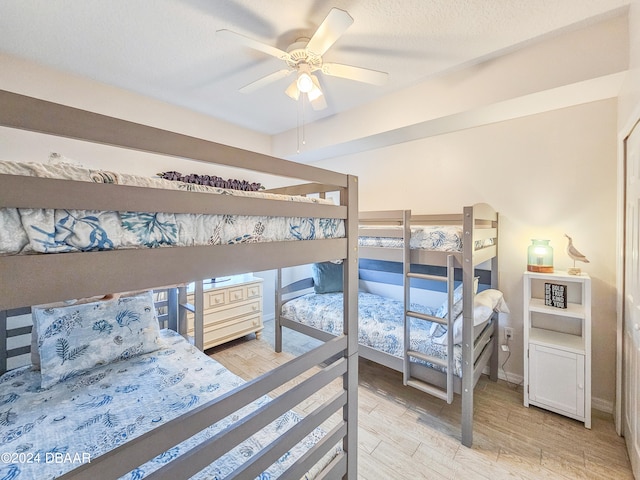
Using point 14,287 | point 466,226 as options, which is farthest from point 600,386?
point 14,287

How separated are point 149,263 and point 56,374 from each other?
149 cm

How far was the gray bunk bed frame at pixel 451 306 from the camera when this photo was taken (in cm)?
176

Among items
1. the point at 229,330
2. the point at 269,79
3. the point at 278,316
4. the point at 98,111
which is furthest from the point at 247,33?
the point at 229,330

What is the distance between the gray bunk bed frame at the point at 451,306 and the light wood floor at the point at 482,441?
0.57 feet

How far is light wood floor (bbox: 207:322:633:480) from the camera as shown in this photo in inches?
60.8

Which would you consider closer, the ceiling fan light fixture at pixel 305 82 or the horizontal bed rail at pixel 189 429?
the horizontal bed rail at pixel 189 429

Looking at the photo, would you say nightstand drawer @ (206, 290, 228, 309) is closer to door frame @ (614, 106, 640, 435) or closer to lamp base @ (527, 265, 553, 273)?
lamp base @ (527, 265, 553, 273)

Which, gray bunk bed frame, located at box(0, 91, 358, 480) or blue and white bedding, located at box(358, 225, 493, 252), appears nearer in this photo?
gray bunk bed frame, located at box(0, 91, 358, 480)

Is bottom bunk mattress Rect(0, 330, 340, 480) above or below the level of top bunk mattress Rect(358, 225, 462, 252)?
below

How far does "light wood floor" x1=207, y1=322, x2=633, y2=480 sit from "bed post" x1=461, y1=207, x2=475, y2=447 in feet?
0.59

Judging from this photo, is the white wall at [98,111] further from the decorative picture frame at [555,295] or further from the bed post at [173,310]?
the decorative picture frame at [555,295]

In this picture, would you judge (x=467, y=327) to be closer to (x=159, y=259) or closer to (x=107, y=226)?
(x=159, y=259)

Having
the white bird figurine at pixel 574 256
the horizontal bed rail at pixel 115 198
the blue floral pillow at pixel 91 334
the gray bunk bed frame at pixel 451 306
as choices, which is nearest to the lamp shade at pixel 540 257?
the white bird figurine at pixel 574 256

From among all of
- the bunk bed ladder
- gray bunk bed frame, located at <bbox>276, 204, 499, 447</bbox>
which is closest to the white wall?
gray bunk bed frame, located at <bbox>276, 204, 499, 447</bbox>
